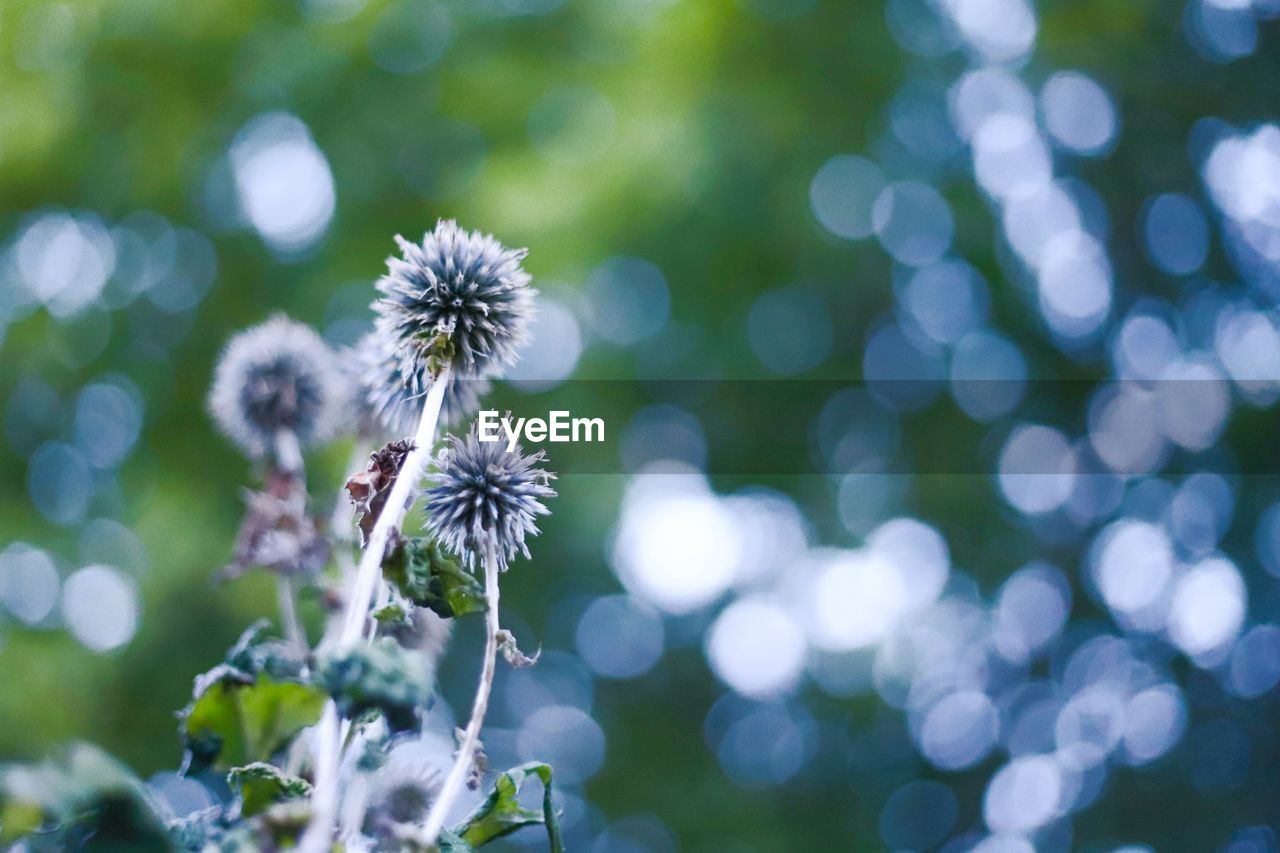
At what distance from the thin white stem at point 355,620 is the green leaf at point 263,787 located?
40 mm

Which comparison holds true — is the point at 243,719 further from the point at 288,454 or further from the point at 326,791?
the point at 288,454

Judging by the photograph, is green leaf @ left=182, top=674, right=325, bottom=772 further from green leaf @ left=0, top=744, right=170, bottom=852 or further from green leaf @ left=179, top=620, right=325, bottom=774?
green leaf @ left=0, top=744, right=170, bottom=852

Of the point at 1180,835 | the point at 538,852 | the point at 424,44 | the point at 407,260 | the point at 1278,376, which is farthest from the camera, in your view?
the point at 1180,835

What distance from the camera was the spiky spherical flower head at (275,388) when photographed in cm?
153

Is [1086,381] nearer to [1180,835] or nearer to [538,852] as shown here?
[1180,835]

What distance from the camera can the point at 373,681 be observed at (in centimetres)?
63

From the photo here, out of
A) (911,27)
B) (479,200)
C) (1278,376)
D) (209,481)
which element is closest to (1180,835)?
(1278,376)

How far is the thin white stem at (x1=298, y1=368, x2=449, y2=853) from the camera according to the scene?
0.61 m

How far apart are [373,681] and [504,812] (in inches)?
11.6

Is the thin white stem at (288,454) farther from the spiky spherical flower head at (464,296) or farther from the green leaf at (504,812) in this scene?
the green leaf at (504,812)

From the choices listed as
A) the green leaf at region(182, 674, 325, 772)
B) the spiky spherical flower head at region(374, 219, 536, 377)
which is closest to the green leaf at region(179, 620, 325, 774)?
the green leaf at region(182, 674, 325, 772)

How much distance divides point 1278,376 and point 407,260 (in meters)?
5.54

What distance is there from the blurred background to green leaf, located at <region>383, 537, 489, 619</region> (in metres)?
3.14

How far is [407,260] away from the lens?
3.49 feet
